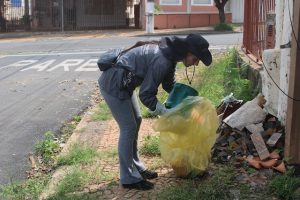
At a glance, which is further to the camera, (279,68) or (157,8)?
(157,8)

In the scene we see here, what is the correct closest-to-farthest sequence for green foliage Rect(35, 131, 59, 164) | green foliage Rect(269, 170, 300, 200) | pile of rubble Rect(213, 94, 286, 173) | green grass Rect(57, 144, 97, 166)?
green foliage Rect(269, 170, 300, 200)
pile of rubble Rect(213, 94, 286, 173)
green grass Rect(57, 144, 97, 166)
green foliage Rect(35, 131, 59, 164)

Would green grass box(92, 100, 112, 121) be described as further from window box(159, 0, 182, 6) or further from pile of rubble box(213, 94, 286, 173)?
window box(159, 0, 182, 6)

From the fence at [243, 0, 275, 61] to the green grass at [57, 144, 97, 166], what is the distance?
2966mm

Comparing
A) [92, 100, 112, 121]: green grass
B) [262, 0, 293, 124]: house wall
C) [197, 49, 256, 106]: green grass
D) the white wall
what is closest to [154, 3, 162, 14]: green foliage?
the white wall

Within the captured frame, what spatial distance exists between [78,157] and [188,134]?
1653 mm

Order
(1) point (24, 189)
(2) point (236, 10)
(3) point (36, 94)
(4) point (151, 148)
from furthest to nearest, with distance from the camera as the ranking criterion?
(2) point (236, 10) → (3) point (36, 94) → (4) point (151, 148) → (1) point (24, 189)

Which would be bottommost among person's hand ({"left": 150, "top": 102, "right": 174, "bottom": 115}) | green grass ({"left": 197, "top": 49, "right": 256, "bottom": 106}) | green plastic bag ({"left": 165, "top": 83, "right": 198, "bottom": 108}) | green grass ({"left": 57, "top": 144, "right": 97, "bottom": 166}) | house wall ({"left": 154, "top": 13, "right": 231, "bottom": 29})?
green grass ({"left": 57, "top": 144, "right": 97, "bottom": 166})

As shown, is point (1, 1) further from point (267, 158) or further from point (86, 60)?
point (267, 158)

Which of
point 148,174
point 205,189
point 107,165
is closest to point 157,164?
point 148,174

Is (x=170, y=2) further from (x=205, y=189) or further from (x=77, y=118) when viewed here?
(x=205, y=189)

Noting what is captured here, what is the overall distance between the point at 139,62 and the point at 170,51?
31 cm

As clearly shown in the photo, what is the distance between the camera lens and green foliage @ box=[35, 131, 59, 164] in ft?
18.7

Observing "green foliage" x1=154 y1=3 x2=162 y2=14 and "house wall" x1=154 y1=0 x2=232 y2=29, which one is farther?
"house wall" x1=154 y1=0 x2=232 y2=29

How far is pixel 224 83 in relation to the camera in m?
8.05
